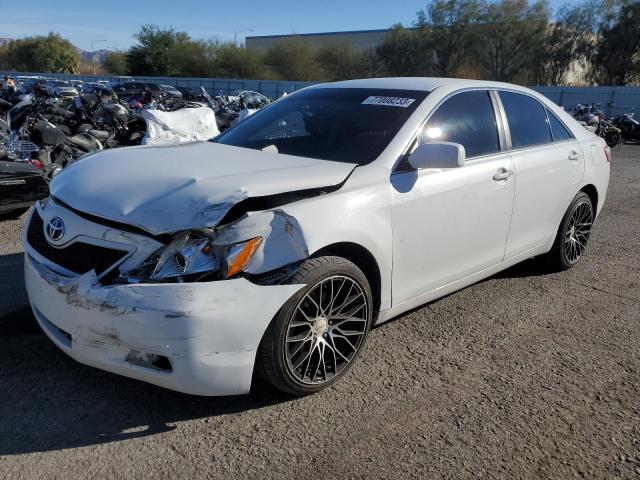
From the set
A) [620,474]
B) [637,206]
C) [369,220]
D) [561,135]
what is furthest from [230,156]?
[637,206]

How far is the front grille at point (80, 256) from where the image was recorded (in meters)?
2.63

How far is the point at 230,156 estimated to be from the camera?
3.47 metres

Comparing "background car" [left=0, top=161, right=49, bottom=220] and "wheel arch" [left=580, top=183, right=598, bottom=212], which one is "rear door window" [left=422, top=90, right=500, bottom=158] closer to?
"wheel arch" [left=580, top=183, right=598, bottom=212]

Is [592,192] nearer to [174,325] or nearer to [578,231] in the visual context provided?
[578,231]

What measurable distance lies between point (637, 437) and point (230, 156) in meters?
2.68

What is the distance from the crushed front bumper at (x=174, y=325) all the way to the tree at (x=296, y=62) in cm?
6445

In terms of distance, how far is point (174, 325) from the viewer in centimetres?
243

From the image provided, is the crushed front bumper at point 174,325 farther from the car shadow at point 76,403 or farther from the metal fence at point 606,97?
the metal fence at point 606,97

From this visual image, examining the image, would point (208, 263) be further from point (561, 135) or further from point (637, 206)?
point (637, 206)

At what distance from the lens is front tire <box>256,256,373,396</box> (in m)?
2.72

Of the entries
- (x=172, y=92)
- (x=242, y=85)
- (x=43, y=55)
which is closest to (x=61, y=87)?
(x=172, y=92)

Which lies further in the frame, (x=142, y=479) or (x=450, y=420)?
(x=450, y=420)

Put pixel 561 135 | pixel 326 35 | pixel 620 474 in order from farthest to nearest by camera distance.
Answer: pixel 326 35
pixel 561 135
pixel 620 474

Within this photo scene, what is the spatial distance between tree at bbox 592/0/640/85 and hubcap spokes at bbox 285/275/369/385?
5532 centimetres
